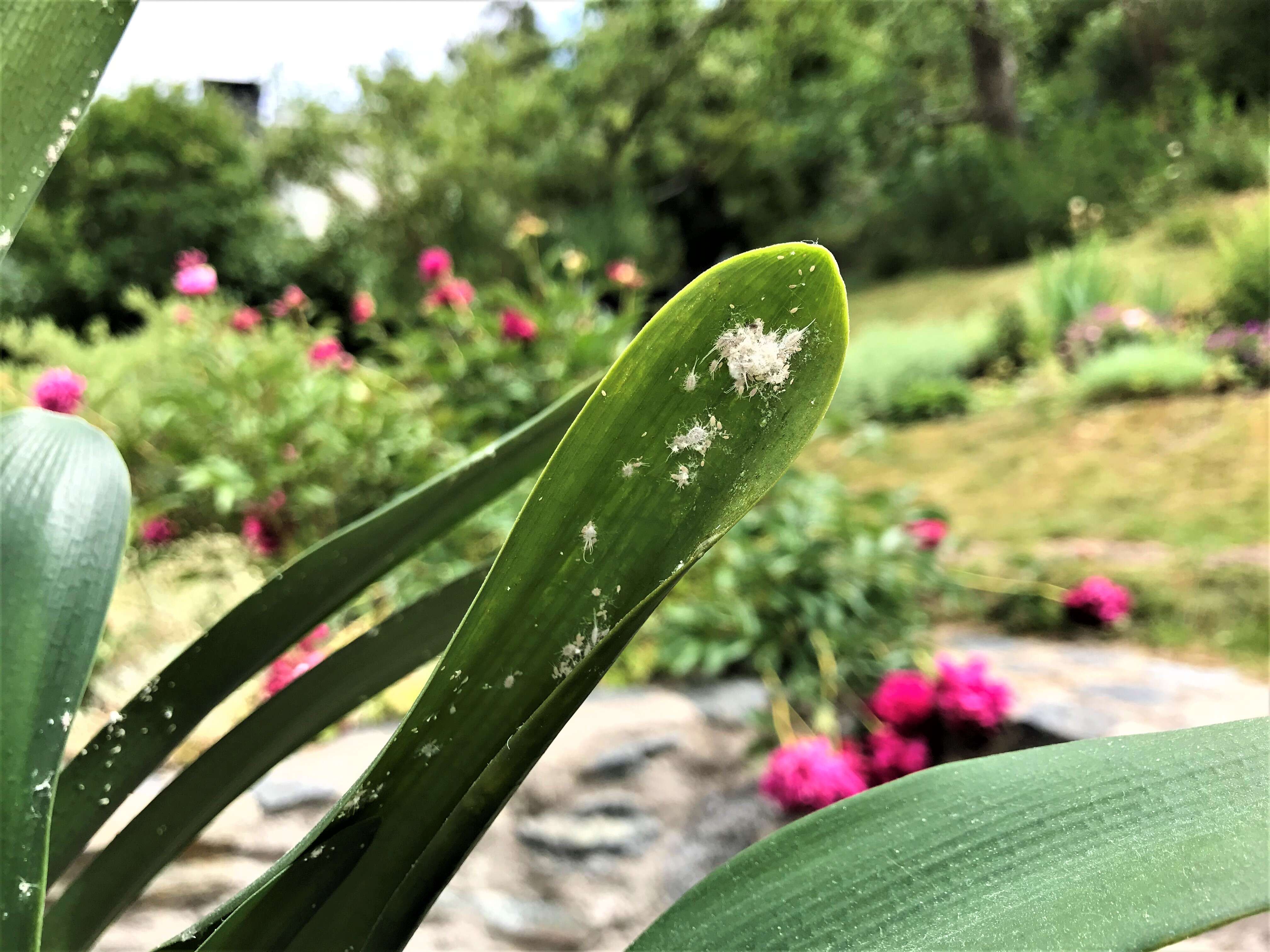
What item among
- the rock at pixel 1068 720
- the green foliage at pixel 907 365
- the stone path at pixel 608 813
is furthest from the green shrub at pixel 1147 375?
the rock at pixel 1068 720

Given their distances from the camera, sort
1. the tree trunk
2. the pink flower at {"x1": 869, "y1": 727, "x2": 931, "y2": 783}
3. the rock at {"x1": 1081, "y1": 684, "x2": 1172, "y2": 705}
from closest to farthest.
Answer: the pink flower at {"x1": 869, "y1": 727, "x2": 931, "y2": 783}, the rock at {"x1": 1081, "y1": 684, "x2": 1172, "y2": 705}, the tree trunk

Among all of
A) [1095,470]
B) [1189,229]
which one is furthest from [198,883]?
[1189,229]

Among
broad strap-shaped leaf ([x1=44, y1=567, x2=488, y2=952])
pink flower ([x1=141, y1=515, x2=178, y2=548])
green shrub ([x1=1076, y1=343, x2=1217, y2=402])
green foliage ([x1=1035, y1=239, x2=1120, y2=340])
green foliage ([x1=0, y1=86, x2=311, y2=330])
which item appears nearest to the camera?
broad strap-shaped leaf ([x1=44, y1=567, x2=488, y2=952])

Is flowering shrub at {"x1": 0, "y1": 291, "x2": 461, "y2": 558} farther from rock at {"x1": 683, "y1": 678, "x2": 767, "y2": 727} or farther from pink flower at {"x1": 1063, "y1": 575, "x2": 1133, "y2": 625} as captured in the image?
pink flower at {"x1": 1063, "y1": 575, "x2": 1133, "y2": 625}

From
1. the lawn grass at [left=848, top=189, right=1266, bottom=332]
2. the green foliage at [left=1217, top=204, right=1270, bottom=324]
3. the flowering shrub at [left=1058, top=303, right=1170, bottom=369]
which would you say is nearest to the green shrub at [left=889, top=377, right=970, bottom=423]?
the flowering shrub at [left=1058, top=303, right=1170, bottom=369]

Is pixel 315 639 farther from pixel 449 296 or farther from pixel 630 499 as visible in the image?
pixel 449 296

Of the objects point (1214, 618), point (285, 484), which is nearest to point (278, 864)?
point (285, 484)
